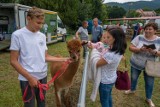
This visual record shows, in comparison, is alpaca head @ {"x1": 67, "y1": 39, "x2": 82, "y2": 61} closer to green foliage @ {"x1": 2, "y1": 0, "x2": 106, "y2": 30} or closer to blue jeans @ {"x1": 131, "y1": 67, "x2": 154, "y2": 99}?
blue jeans @ {"x1": 131, "y1": 67, "x2": 154, "y2": 99}

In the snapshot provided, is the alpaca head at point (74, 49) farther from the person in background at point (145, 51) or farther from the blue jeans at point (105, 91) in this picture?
the person in background at point (145, 51)

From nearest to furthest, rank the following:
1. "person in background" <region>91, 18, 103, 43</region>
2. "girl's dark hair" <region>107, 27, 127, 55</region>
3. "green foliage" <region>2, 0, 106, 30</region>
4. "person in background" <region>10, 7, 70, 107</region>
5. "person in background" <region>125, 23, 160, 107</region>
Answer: "person in background" <region>10, 7, 70, 107</region>
"girl's dark hair" <region>107, 27, 127, 55</region>
"person in background" <region>125, 23, 160, 107</region>
"person in background" <region>91, 18, 103, 43</region>
"green foliage" <region>2, 0, 106, 30</region>

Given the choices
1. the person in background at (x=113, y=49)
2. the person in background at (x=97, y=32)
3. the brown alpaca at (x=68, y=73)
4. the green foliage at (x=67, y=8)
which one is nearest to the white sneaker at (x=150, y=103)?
the brown alpaca at (x=68, y=73)

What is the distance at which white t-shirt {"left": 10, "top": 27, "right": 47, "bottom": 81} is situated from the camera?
239 cm

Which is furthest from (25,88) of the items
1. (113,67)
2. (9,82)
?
(9,82)

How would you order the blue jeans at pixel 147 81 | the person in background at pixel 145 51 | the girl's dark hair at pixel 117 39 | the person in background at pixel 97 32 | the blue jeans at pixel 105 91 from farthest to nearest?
the person in background at pixel 97 32, the blue jeans at pixel 147 81, the person in background at pixel 145 51, the blue jeans at pixel 105 91, the girl's dark hair at pixel 117 39

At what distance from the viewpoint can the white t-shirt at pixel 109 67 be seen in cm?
281

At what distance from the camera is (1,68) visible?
7457 mm

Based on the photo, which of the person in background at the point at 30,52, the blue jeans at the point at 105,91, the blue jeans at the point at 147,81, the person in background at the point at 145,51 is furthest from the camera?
the blue jeans at the point at 147,81

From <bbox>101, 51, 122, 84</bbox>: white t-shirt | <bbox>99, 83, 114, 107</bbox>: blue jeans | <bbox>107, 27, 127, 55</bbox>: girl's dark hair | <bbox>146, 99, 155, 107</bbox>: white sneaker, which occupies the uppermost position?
<bbox>107, 27, 127, 55</bbox>: girl's dark hair

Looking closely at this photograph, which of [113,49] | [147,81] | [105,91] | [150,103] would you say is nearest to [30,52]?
[113,49]

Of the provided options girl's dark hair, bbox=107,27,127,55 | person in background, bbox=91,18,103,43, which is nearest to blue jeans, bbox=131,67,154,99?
girl's dark hair, bbox=107,27,127,55

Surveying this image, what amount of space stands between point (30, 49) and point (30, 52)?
0.03 meters

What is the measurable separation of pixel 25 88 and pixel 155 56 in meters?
2.65
